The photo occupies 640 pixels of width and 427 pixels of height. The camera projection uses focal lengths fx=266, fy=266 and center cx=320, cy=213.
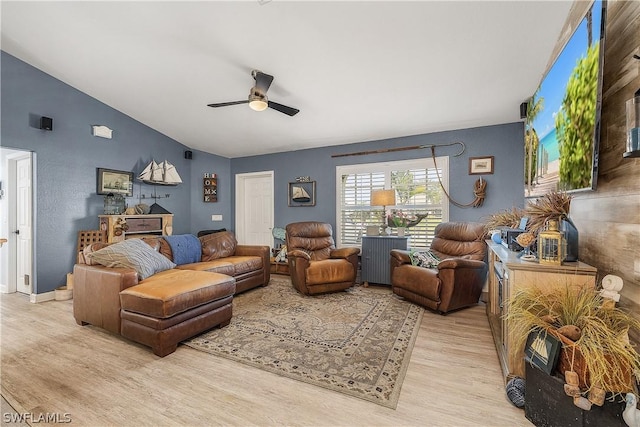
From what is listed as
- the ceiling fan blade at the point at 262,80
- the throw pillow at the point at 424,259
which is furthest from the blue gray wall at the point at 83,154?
the ceiling fan blade at the point at 262,80

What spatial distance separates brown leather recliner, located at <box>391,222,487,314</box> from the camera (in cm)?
301

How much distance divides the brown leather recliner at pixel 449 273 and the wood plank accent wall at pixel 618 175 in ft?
4.56

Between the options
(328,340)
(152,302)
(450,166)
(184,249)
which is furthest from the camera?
(450,166)

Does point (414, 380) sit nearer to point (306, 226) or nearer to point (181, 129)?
point (306, 226)

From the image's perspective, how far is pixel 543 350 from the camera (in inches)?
56.1

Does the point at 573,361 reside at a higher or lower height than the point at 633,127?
lower

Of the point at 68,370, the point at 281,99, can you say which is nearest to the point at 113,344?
the point at 68,370

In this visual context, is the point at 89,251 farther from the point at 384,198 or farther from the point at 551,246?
the point at 551,246

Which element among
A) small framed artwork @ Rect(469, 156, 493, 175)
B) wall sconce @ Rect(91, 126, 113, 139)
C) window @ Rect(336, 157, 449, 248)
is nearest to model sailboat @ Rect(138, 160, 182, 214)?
wall sconce @ Rect(91, 126, 113, 139)

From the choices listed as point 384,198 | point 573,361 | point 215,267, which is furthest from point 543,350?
point 215,267

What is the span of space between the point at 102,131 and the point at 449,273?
18.0 ft

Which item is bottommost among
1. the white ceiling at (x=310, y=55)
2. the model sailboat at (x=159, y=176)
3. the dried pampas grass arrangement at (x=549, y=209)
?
the dried pampas grass arrangement at (x=549, y=209)

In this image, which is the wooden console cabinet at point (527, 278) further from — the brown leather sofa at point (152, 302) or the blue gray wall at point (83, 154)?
the brown leather sofa at point (152, 302)

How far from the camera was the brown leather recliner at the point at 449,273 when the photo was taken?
119 inches
